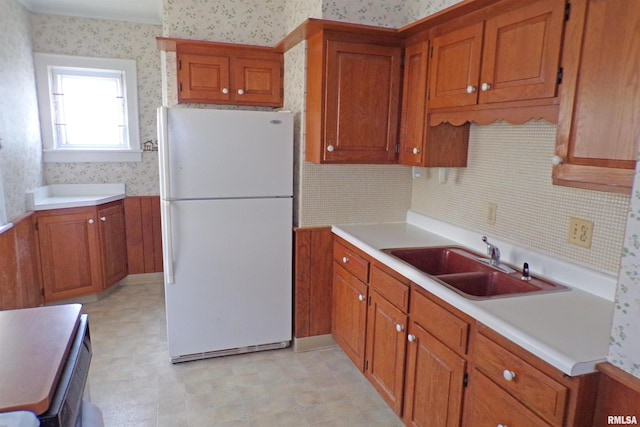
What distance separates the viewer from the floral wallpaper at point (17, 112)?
2977 millimetres

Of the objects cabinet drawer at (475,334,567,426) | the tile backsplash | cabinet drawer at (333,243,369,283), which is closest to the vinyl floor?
cabinet drawer at (333,243,369,283)

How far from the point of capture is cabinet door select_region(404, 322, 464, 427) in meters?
1.67

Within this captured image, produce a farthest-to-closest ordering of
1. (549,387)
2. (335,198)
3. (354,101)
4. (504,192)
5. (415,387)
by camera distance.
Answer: (335,198), (354,101), (504,192), (415,387), (549,387)

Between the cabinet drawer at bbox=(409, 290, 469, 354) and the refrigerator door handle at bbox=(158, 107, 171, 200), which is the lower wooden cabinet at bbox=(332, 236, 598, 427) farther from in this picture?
the refrigerator door handle at bbox=(158, 107, 171, 200)

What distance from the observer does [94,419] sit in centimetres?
127

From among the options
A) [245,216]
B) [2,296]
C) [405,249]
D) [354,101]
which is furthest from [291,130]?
[2,296]

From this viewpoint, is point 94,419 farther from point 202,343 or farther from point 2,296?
point 2,296

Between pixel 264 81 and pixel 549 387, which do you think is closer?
pixel 549 387

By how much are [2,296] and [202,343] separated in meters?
1.31

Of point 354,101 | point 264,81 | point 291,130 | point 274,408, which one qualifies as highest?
point 264,81

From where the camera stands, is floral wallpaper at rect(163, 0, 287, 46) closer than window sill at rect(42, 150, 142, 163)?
Yes

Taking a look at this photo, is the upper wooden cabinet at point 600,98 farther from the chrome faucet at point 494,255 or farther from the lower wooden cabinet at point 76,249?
the lower wooden cabinet at point 76,249

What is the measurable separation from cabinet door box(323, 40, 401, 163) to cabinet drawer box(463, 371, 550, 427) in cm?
146

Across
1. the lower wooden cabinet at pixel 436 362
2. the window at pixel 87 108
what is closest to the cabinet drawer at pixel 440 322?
the lower wooden cabinet at pixel 436 362
